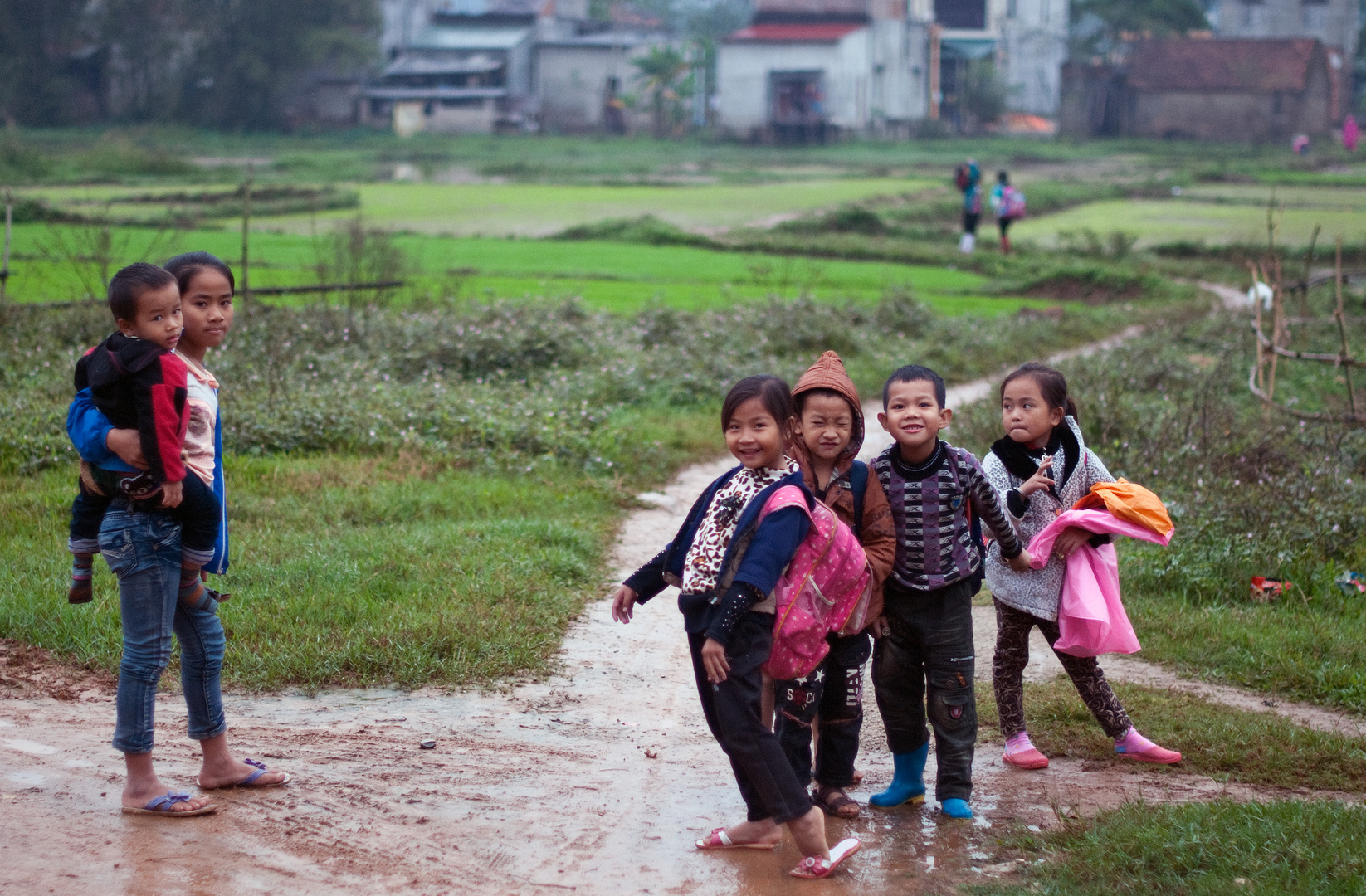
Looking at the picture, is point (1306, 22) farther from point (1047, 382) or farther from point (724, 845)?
point (724, 845)

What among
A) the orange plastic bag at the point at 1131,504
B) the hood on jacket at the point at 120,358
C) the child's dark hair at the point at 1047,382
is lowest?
the orange plastic bag at the point at 1131,504

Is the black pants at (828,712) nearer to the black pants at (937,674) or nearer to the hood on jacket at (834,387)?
the black pants at (937,674)

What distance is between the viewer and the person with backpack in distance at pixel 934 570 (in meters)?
3.61

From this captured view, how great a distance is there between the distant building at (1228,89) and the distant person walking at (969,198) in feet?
98.6

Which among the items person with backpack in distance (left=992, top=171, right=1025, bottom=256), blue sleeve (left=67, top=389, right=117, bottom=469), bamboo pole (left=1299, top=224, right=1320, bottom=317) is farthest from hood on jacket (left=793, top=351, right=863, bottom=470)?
person with backpack in distance (left=992, top=171, right=1025, bottom=256)

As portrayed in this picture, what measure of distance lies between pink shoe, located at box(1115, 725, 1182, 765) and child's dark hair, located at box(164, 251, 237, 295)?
125 inches

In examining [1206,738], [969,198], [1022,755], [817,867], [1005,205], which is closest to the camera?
[817,867]

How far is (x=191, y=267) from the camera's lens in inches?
143

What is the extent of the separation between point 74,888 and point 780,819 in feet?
5.74

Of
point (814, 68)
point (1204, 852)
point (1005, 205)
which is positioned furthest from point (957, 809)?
point (814, 68)

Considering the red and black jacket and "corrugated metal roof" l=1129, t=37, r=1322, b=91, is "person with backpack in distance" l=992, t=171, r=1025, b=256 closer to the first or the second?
the red and black jacket

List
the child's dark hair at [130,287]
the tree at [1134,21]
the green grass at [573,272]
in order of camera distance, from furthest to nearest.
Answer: the tree at [1134,21]
the green grass at [573,272]
the child's dark hair at [130,287]

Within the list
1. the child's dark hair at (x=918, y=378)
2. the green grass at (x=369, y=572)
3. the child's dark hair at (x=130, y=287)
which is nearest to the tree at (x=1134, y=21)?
the green grass at (x=369, y=572)

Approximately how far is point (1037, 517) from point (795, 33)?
152ft
